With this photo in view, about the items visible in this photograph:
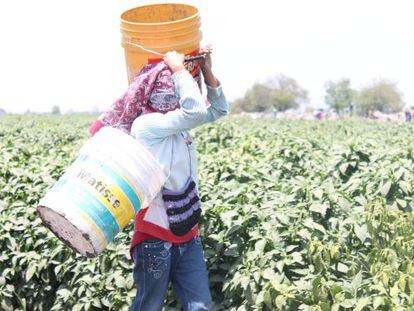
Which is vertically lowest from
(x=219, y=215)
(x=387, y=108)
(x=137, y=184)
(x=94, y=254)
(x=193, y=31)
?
(x=387, y=108)

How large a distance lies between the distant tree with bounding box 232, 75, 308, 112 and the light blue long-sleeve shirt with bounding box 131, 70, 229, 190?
98405 mm

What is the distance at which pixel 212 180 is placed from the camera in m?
4.30

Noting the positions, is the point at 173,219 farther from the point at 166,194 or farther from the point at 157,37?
the point at 157,37

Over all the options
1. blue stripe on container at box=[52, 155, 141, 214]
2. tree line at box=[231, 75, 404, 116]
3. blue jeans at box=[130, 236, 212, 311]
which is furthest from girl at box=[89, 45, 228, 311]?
tree line at box=[231, 75, 404, 116]

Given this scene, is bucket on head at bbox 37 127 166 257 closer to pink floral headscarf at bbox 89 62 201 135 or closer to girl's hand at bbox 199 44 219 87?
pink floral headscarf at bbox 89 62 201 135

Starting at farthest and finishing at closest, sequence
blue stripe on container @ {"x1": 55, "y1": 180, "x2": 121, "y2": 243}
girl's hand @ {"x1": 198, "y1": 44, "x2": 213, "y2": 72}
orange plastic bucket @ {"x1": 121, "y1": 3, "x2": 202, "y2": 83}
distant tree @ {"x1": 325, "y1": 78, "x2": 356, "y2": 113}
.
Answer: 1. distant tree @ {"x1": 325, "y1": 78, "x2": 356, "y2": 113}
2. girl's hand @ {"x1": 198, "y1": 44, "x2": 213, "y2": 72}
3. orange plastic bucket @ {"x1": 121, "y1": 3, "x2": 202, "y2": 83}
4. blue stripe on container @ {"x1": 55, "y1": 180, "x2": 121, "y2": 243}

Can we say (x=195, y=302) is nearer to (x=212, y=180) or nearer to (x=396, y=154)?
(x=212, y=180)

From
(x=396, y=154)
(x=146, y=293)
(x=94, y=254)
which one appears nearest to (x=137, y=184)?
(x=94, y=254)

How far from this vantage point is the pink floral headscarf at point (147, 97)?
3.11 metres

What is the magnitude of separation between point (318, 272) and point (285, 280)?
150 millimetres

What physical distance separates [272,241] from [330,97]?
332 feet

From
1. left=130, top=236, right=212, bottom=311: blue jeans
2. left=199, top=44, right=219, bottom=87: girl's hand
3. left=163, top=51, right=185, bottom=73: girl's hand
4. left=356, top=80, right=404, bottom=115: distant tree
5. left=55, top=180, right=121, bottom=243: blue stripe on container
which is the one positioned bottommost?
left=356, top=80, right=404, bottom=115: distant tree

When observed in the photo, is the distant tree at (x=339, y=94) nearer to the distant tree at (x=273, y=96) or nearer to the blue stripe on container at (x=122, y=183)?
the distant tree at (x=273, y=96)

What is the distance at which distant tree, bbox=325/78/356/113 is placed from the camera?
98850mm
